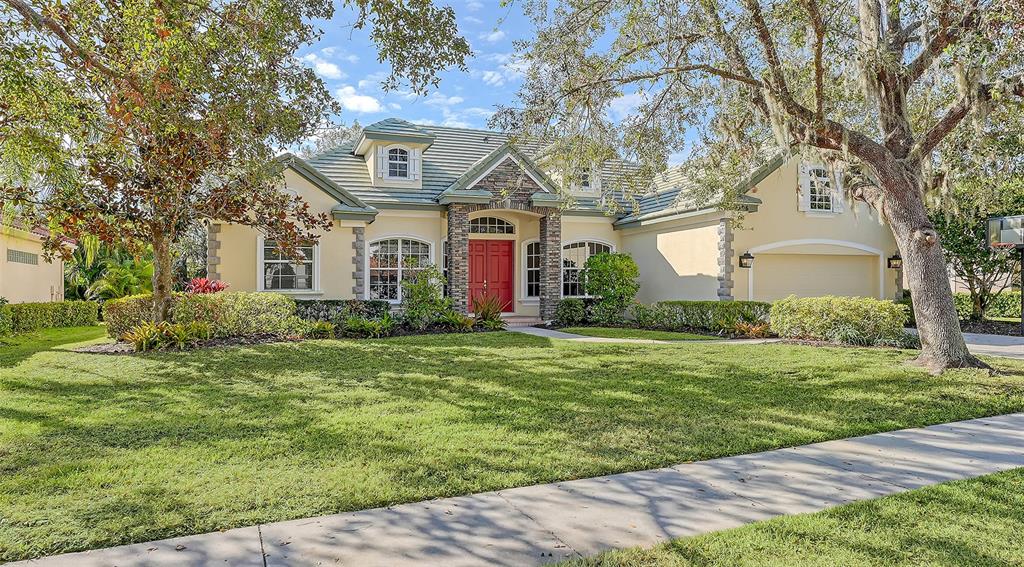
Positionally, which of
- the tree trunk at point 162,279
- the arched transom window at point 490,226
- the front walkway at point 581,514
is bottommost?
the front walkway at point 581,514

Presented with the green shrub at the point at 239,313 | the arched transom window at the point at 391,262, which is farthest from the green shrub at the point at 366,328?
the arched transom window at the point at 391,262

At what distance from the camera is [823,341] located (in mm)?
12492

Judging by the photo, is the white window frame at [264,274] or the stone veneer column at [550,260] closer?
the white window frame at [264,274]

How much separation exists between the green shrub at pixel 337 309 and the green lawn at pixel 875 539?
39.9ft

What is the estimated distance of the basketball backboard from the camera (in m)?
13.9

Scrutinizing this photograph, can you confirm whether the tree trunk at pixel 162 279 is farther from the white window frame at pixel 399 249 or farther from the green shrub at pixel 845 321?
the green shrub at pixel 845 321

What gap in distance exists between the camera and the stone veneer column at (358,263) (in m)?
15.7

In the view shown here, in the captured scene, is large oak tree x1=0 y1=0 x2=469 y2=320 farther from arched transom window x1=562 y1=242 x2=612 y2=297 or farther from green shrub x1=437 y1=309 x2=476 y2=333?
arched transom window x1=562 y1=242 x2=612 y2=297

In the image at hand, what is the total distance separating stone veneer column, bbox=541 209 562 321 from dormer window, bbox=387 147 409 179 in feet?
13.9

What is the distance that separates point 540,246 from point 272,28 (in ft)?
36.7

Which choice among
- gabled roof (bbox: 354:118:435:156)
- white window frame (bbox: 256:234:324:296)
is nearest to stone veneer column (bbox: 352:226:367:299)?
white window frame (bbox: 256:234:324:296)

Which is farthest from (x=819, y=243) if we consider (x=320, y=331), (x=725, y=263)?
(x=320, y=331)

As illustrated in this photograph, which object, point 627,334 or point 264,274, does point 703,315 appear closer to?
point 627,334

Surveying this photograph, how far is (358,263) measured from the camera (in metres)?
15.7
